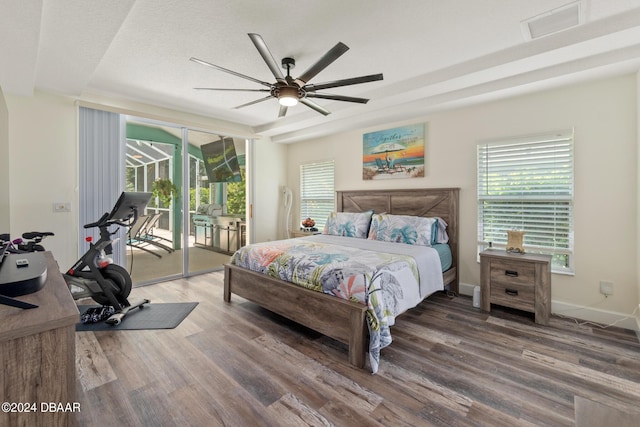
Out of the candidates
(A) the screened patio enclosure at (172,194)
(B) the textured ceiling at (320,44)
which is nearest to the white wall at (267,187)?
(A) the screened patio enclosure at (172,194)

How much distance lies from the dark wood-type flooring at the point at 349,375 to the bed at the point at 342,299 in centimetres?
18

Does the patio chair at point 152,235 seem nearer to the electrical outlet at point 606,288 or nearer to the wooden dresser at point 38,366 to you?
the wooden dresser at point 38,366

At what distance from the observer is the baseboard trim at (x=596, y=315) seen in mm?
2797

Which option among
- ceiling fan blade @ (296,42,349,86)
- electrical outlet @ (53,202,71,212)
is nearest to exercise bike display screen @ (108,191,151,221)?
electrical outlet @ (53,202,71,212)

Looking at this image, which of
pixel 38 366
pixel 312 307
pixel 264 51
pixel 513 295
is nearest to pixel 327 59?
pixel 264 51

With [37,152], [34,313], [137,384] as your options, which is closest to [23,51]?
[37,152]

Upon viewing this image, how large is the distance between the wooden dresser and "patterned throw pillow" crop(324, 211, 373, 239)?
348 centimetres

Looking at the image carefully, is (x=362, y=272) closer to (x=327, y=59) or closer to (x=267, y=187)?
(x=327, y=59)

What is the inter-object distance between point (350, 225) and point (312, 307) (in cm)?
192

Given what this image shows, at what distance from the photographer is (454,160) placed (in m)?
3.91

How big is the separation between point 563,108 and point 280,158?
4.47 m

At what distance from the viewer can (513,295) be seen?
306cm

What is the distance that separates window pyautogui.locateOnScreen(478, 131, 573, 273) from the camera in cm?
317

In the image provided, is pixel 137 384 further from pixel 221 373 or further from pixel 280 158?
pixel 280 158
